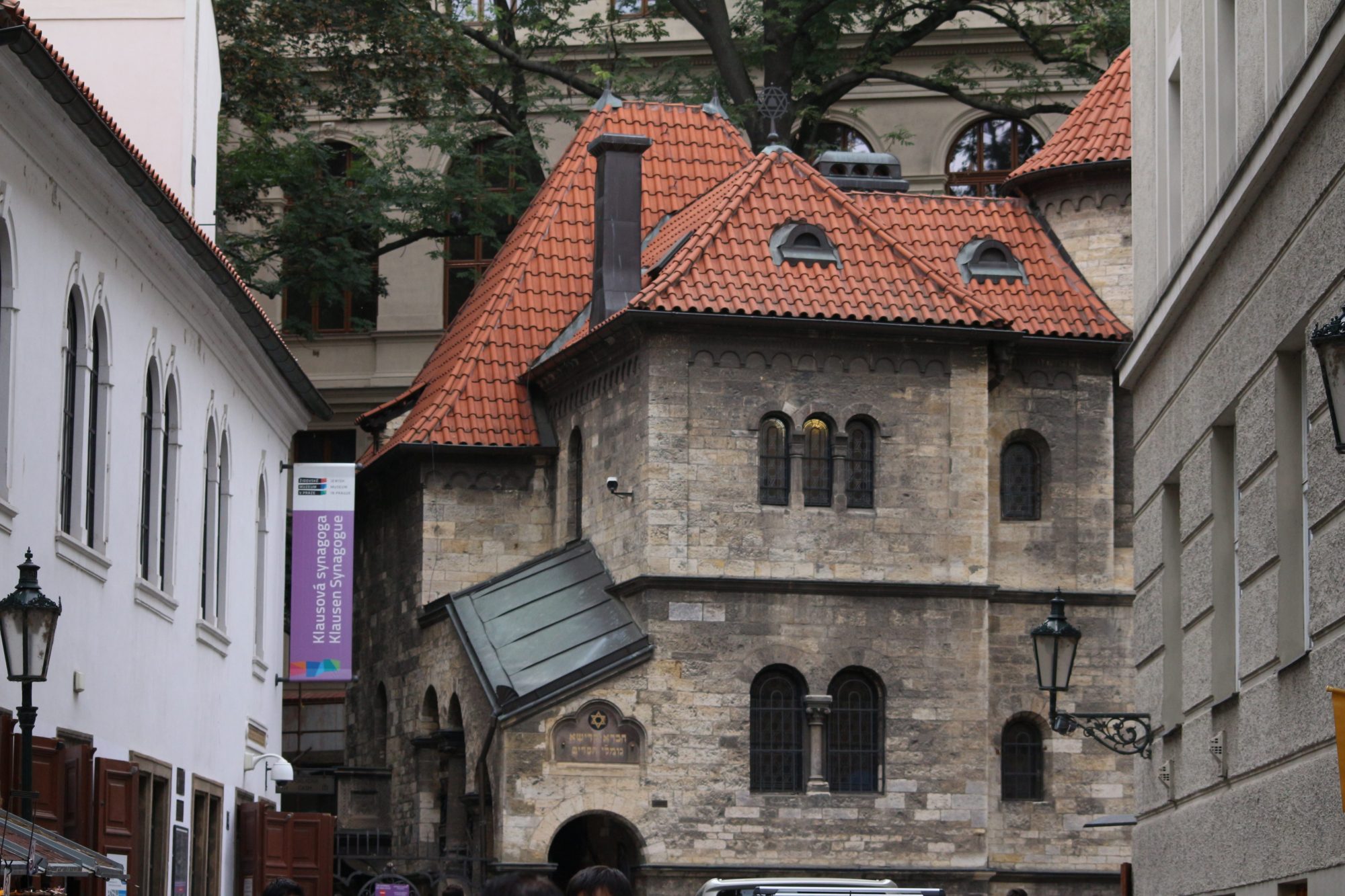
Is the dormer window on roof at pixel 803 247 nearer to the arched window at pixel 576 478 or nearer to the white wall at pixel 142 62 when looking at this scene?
the arched window at pixel 576 478

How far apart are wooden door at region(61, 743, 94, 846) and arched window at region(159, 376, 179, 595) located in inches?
185

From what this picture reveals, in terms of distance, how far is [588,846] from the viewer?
35.3m

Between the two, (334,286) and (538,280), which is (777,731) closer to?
(538,280)

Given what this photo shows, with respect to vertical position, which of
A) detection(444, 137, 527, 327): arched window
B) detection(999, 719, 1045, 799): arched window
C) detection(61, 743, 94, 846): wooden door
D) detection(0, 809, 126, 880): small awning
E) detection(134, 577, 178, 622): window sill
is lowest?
detection(0, 809, 126, 880): small awning

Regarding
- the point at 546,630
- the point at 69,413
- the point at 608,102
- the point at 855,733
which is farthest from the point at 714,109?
the point at 69,413

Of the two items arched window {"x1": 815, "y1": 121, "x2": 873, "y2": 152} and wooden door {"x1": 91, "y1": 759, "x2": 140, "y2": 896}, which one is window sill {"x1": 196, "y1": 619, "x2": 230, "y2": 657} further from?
arched window {"x1": 815, "y1": 121, "x2": 873, "y2": 152}

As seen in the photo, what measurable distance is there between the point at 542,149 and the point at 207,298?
75.5ft

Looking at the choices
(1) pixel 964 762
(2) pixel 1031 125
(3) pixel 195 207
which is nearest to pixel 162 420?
(3) pixel 195 207

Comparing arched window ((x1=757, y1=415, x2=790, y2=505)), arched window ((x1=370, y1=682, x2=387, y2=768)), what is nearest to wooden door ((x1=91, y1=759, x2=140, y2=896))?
arched window ((x1=757, y1=415, x2=790, y2=505))

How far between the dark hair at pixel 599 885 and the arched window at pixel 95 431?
11.2 metres

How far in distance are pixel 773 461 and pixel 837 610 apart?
212cm

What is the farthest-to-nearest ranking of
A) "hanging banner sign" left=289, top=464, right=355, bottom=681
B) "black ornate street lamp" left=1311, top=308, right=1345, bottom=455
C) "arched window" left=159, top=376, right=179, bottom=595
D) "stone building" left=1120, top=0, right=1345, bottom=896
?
"hanging banner sign" left=289, top=464, right=355, bottom=681 → "arched window" left=159, top=376, right=179, bottom=595 → "stone building" left=1120, top=0, right=1345, bottom=896 → "black ornate street lamp" left=1311, top=308, right=1345, bottom=455

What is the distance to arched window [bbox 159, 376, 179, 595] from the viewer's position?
23.5 metres

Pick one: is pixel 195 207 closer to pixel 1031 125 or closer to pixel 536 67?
pixel 536 67
